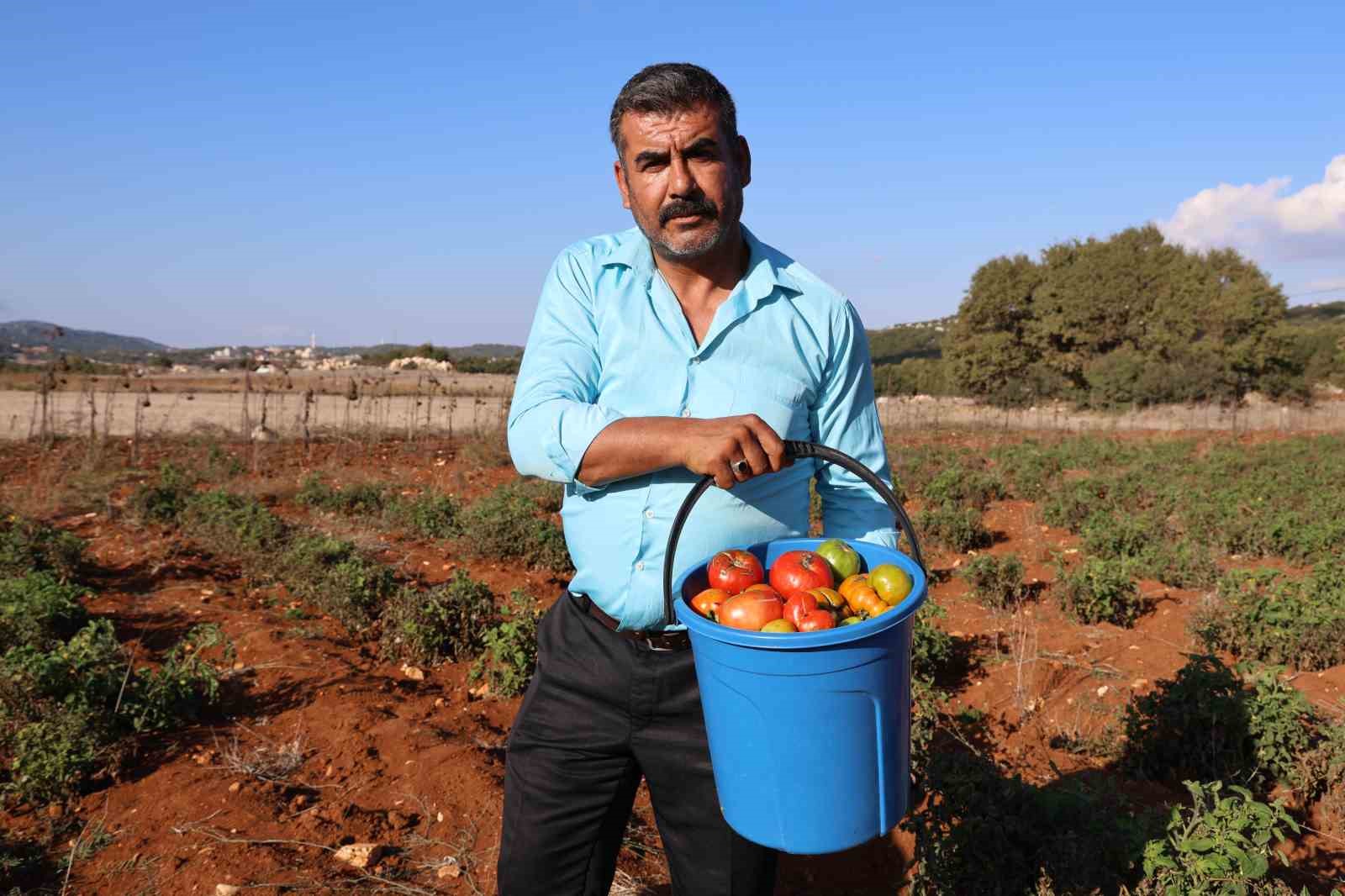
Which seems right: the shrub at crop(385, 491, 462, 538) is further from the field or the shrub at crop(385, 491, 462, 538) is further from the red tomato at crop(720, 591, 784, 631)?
the red tomato at crop(720, 591, 784, 631)

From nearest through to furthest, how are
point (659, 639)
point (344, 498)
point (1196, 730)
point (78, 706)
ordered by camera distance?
point (659, 639), point (1196, 730), point (78, 706), point (344, 498)

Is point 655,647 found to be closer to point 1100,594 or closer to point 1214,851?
point 1214,851

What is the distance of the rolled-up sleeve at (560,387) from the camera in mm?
1682

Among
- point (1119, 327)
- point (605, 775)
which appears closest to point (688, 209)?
point (605, 775)

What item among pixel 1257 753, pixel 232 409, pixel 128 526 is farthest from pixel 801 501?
pixel 232 409

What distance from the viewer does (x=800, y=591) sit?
1.51 m

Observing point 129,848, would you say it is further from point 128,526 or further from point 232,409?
point 232,409

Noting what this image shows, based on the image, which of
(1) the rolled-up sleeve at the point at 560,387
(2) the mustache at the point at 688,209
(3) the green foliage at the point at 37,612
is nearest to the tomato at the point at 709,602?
(1) the rolled-up sleeve at the point at 560,387

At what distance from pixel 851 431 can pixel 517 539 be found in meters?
5.40

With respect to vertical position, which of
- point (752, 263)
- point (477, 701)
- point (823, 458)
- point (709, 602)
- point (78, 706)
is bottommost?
point (477, 701)

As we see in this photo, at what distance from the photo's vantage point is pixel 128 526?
25.4ft

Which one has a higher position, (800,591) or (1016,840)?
(800,591)

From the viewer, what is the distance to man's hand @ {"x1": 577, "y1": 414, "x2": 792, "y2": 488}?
1468 mm

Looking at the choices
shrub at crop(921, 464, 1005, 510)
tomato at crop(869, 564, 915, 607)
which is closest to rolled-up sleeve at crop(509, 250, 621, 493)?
tomato at crop(869, 564, 915, 607)
